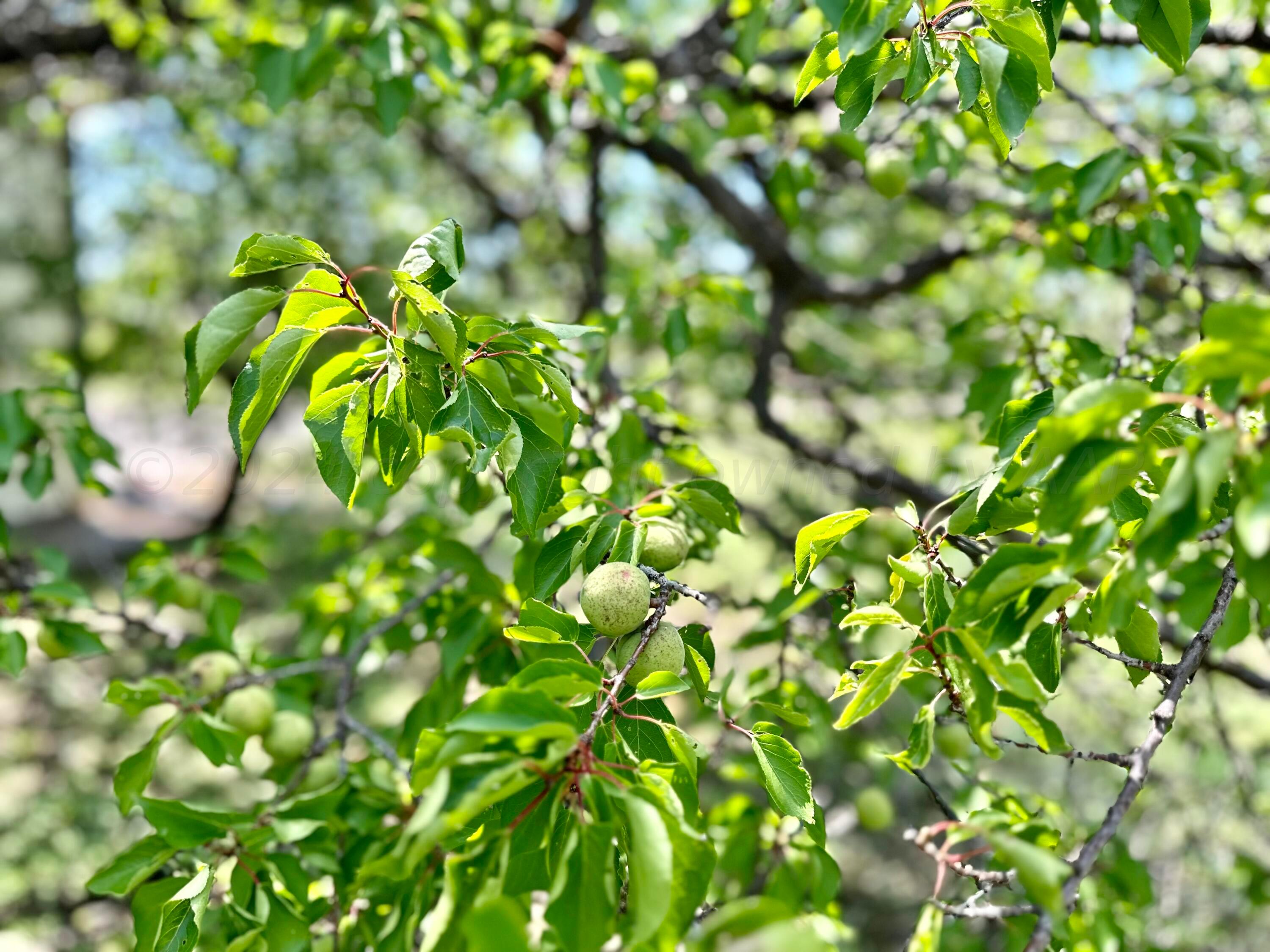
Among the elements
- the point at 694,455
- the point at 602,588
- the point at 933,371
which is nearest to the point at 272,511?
the point at 933,371

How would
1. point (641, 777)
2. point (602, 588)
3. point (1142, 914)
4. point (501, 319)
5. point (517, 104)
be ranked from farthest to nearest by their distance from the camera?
point (517, 104), point (1142, 914), point (501, 319), point (602, 588), point (641, 777)

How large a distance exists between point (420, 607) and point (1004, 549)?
1.69 meters

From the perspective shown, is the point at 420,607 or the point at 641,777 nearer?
the point at 641,777

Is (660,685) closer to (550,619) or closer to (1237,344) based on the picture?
(550,619)

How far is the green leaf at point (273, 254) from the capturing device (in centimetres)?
121

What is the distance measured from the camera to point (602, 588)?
4.20ft

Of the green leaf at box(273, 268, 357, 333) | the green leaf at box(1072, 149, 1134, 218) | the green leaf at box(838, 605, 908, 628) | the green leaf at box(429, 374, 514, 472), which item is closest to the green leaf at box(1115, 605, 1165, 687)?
the green leaf at box(838, 605, 908, 628)

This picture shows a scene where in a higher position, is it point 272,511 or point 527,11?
point 527,11

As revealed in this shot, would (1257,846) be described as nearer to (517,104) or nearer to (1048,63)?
(1048,63)

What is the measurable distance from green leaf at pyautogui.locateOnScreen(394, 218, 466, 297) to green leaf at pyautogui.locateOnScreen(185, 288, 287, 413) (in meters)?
0.20

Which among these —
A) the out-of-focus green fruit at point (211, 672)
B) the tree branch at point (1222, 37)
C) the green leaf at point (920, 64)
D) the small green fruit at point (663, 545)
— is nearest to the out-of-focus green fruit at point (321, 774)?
the out-of-focus green fruit at point (211, 672)

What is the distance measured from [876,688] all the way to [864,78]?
103 cm

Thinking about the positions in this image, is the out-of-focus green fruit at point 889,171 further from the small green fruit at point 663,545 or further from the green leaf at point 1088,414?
the green leaf at point 1088,414

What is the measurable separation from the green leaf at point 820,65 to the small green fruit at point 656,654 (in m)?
0.94
